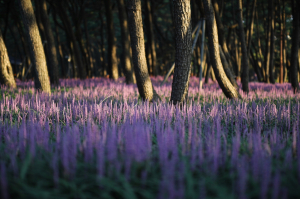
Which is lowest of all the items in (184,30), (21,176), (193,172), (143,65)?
(193,172)

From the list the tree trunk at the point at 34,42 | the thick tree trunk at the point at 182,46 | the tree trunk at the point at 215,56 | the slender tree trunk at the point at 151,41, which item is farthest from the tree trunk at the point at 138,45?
the slender tree trunk at the point at 151,41

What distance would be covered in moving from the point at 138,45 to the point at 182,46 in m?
1.13

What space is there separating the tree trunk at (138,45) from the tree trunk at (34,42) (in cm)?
366

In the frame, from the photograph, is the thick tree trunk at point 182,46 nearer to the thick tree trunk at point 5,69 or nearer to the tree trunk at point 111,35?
the thick tree trunk at point 5,69

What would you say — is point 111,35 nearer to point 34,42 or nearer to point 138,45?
point 34,42

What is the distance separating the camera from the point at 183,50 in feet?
15.2

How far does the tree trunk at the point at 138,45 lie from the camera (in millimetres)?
5074

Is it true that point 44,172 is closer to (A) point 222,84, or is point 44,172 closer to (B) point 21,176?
(B) point 21,176

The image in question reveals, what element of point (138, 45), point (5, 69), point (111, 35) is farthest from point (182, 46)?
point (111, 35)

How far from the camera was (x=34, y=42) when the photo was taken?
7.27m

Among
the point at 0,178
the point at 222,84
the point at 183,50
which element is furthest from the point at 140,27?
the point at 0,178

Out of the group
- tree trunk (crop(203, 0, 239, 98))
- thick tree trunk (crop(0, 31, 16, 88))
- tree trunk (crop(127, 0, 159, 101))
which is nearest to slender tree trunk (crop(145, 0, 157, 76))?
thick tree trunk (crop(0, 31, 16, 88))

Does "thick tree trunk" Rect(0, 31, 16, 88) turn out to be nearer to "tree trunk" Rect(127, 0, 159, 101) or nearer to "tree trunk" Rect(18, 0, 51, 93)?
"tree trunk" Rect(18, 0, 51, 93)

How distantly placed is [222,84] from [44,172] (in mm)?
5086
